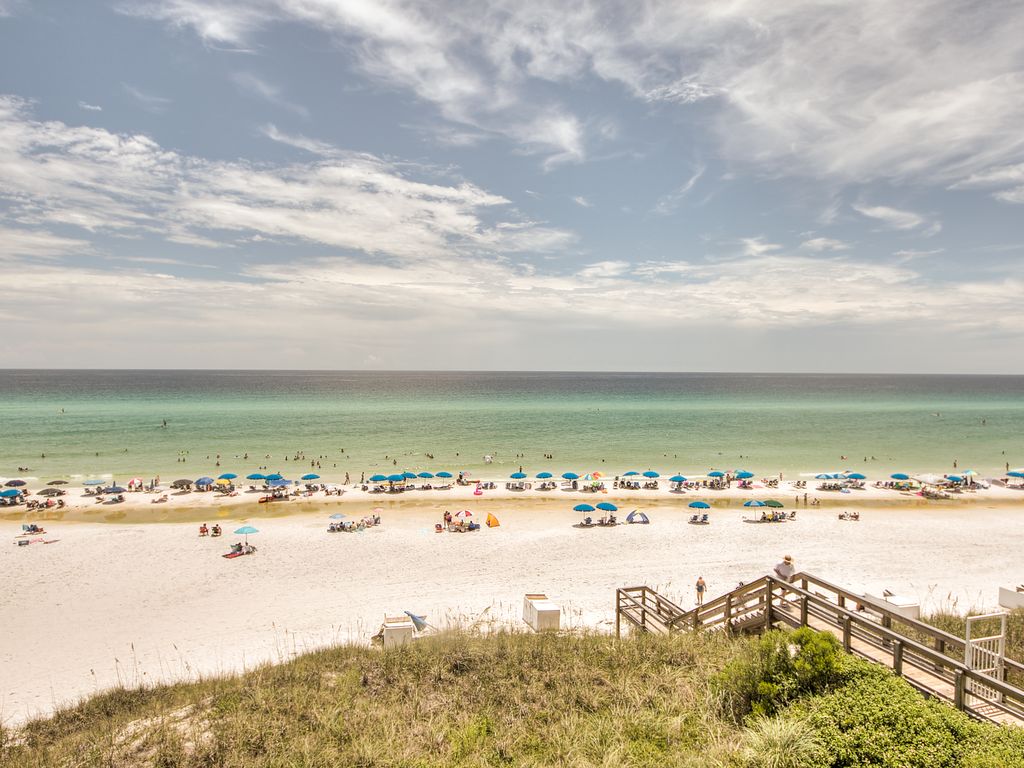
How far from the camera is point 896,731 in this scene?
5.55 m

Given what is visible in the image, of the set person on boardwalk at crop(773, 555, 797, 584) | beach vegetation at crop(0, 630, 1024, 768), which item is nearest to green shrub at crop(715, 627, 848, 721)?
beach vegetation at crop(0, 630, 1024, 768)

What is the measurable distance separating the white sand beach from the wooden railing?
5.72 metres

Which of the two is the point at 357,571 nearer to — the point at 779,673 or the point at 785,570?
the point at 785,570

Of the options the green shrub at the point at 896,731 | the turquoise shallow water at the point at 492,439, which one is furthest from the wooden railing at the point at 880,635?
the turquoise shallow water at the point at 492,439

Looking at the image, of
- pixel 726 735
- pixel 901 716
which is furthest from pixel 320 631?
pixel 901 716

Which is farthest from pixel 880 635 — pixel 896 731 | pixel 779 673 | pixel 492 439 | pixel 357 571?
pixel 492 439

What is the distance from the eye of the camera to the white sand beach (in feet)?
49.6

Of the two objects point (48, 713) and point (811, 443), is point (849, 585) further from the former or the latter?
point (811, 443)

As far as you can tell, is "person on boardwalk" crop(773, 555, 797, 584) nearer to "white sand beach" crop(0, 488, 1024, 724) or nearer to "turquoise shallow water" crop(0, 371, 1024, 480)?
"white sand beach" crop(0, 488, 1024, 724)

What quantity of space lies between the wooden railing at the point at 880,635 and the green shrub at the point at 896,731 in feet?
1.55

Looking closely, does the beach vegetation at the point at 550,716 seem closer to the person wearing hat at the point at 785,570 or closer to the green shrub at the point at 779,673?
the green shrub at the point at 779,673

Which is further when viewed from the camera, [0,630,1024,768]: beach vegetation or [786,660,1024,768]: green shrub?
[0,630,1024,768]: beach vegetation

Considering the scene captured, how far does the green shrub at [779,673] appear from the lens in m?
6.57

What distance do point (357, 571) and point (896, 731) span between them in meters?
19.2
